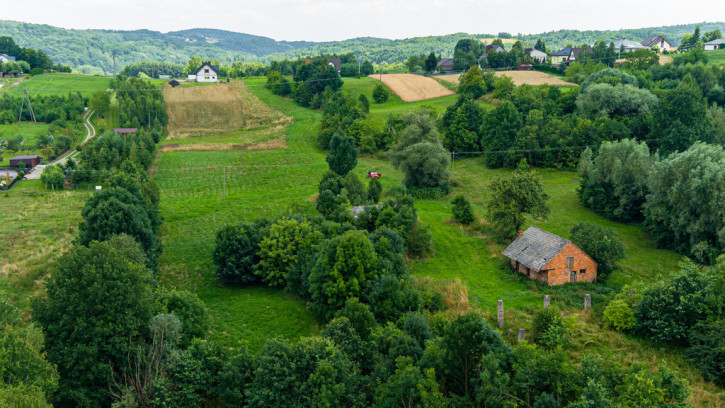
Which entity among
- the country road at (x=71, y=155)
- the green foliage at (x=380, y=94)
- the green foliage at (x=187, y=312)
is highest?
the green foliage at (x=380, y=94)

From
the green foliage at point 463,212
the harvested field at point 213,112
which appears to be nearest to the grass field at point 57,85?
the harvested field at point 213,112

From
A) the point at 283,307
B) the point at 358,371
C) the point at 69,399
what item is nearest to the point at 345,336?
the point at 358,371

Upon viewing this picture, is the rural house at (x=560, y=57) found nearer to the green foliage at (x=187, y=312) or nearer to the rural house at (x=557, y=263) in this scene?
the rural house at (x=557, y=263)

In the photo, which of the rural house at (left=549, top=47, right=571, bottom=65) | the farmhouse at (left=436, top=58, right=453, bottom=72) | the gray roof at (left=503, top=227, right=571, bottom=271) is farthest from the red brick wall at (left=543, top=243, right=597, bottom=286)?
the rural house at (left=549, top=47, right=571, bottom=65)

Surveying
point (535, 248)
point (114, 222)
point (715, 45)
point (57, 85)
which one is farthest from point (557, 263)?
point (715, 45)

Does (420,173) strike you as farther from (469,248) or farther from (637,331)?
(637,331)
